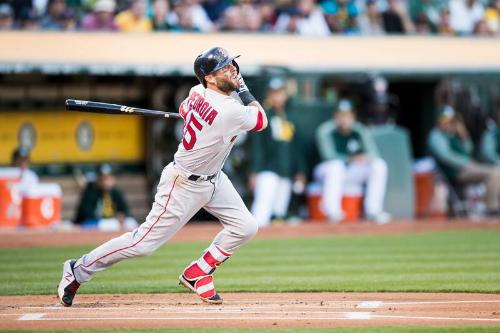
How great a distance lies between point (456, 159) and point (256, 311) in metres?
11.3

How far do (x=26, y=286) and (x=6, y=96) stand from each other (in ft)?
27.0

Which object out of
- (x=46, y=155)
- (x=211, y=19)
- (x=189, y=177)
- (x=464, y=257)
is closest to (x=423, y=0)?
(x=211, y=19)

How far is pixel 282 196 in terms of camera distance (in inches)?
681

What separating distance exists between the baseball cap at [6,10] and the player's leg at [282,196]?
467 centimetres

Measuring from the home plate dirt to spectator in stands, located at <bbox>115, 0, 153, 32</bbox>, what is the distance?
8.81 meters

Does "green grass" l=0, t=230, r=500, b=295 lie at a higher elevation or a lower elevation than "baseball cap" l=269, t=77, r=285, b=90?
lower

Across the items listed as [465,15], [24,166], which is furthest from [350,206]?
[465,15]

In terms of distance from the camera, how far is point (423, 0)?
70.1ft

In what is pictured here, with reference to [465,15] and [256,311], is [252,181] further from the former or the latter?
[256,311]

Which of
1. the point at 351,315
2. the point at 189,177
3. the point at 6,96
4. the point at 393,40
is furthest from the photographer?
the point at 393,40

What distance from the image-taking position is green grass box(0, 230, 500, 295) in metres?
9.60

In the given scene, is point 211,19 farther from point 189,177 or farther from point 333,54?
point 189,177

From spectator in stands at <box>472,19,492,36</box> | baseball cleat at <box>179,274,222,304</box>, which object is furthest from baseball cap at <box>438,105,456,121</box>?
baseball cleat at <box>179,274,222,304</box>

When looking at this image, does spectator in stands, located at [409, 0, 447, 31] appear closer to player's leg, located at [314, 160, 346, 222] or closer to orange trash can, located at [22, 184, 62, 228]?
player's leg, located at [314, 160, 346, 222]
